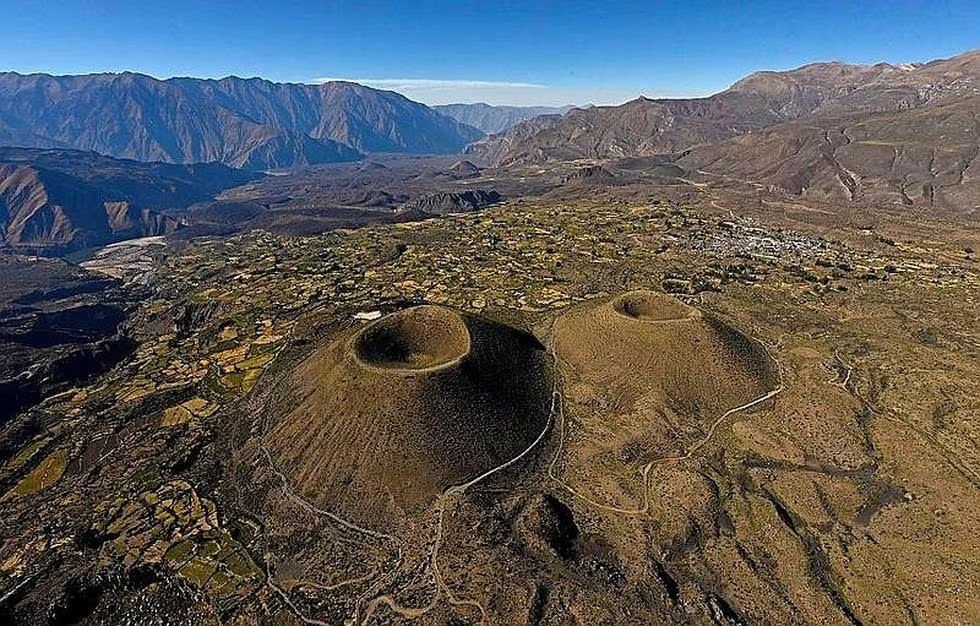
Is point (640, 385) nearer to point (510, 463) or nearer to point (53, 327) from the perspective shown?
point (510, 463)

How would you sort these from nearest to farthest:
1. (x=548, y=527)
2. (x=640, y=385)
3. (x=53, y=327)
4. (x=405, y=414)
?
1. (x=548, y=527)
2. (x=405, y=414)
3. (x=640, y=385)
4. (x=53, y=327)

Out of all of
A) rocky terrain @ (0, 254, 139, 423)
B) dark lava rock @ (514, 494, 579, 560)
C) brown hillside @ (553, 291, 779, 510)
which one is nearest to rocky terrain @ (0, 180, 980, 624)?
dark lava rock @ (514, 494, 579, 560)

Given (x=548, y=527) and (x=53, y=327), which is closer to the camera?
(x=548, y=527)

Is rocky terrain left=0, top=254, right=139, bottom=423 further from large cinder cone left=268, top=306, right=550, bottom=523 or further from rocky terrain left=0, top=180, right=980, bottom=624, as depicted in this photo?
large cinder cone left=268, top=306, right=550, bottom=523

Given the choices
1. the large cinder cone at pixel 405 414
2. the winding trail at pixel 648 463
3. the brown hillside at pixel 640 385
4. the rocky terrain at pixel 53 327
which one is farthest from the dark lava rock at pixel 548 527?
the rocky terrain at pixel 53 327

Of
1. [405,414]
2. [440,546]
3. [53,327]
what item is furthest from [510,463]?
[53,327]

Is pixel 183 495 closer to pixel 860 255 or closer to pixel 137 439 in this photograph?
pixel 137 439

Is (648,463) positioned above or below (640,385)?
below

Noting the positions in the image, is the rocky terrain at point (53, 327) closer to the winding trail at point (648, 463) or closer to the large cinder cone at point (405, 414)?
the large cinder cone at point (405, 414)

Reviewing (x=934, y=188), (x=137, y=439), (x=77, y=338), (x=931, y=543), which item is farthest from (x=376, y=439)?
(x=934, y=188)
